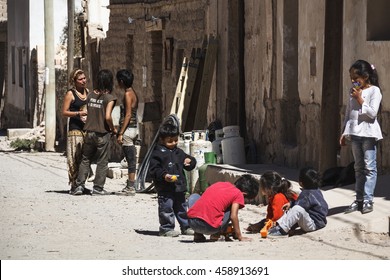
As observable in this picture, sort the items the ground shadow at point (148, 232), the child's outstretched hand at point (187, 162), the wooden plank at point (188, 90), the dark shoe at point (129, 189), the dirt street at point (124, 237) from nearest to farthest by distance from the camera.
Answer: the dirt street at point (124, 237) → the child's outstretched hand at point (187, 162) → the ground shadow at point (148, 232) → the dark shoe at point (129, 189) → the wooden plank at point (188, 90)

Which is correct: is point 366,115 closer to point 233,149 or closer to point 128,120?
point 128,120

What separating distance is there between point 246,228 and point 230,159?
5.03m

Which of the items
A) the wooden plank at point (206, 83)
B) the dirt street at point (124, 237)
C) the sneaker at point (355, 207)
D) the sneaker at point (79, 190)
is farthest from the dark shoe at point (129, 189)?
the sneaker at point (355, 207)

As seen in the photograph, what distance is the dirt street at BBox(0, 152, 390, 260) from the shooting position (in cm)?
1020

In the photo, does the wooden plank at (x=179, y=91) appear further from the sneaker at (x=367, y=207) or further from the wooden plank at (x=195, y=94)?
the sneaker at (x=367, y=207)

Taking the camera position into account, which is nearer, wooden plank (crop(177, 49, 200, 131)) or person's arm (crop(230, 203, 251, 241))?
person's arm (crop(230, 203, 251, 241))

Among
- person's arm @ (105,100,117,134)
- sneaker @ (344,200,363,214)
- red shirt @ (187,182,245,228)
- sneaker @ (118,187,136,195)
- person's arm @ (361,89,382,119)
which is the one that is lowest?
sneaker @ (118,187,136,195)

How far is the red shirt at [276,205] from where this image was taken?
11.7m

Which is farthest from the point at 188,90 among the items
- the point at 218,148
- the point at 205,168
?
the point at 205,168

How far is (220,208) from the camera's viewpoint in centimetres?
1095

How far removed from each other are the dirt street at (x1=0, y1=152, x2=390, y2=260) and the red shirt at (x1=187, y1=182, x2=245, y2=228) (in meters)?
0.22

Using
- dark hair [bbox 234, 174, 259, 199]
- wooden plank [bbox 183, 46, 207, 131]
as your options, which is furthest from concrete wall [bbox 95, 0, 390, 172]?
dark hair [bbox 234, 174, 259, 199]

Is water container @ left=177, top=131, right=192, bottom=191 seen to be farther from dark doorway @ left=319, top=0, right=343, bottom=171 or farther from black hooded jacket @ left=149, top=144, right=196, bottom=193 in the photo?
black hooded jacket @ left=149, top=144, right=196, bottom=193

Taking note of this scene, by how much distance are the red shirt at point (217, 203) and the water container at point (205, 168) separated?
5.36 m
